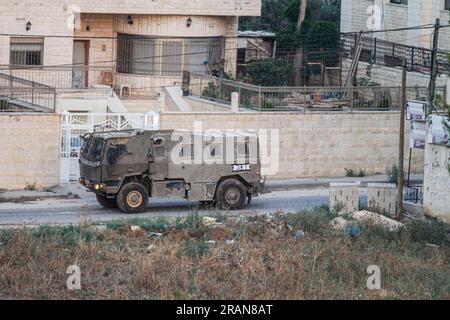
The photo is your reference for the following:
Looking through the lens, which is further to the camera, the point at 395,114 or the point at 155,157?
the point at 395,114

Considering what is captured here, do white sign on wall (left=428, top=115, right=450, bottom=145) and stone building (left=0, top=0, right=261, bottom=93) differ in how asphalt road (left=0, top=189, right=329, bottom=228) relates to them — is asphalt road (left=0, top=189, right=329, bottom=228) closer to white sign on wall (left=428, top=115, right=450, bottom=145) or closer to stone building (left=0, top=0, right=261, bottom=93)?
white sign on wall (left=428, top=115, right=450, bottom=145)

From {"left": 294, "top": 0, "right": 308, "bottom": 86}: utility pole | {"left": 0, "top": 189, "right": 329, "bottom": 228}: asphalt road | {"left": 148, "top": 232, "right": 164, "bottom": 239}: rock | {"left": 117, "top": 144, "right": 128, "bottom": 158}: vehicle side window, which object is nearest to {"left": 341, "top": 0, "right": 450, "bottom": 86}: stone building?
{"left": 294, "top": 0, "right": 308, "bottom": 86}: utility pole

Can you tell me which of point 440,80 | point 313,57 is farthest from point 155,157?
point 313,57

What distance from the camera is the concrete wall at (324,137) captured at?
36.1 metres

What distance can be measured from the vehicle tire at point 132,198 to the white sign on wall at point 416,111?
7.81 meters

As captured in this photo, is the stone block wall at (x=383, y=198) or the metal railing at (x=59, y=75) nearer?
the stone block wall at (x=383, y=198)

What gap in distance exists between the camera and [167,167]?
2938 cm

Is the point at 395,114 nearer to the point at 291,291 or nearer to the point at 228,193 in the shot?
the point at 228,193

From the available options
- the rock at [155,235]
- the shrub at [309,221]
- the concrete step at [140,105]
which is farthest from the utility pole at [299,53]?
the rock at [155,235]

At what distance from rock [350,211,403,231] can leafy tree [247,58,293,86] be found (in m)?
18.7

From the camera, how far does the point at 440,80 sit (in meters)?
42.2

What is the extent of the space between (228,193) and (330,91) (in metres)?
8.71

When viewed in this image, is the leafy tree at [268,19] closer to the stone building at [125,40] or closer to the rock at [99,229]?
the stone building at [125,40]

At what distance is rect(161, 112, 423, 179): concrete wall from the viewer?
3612cm
